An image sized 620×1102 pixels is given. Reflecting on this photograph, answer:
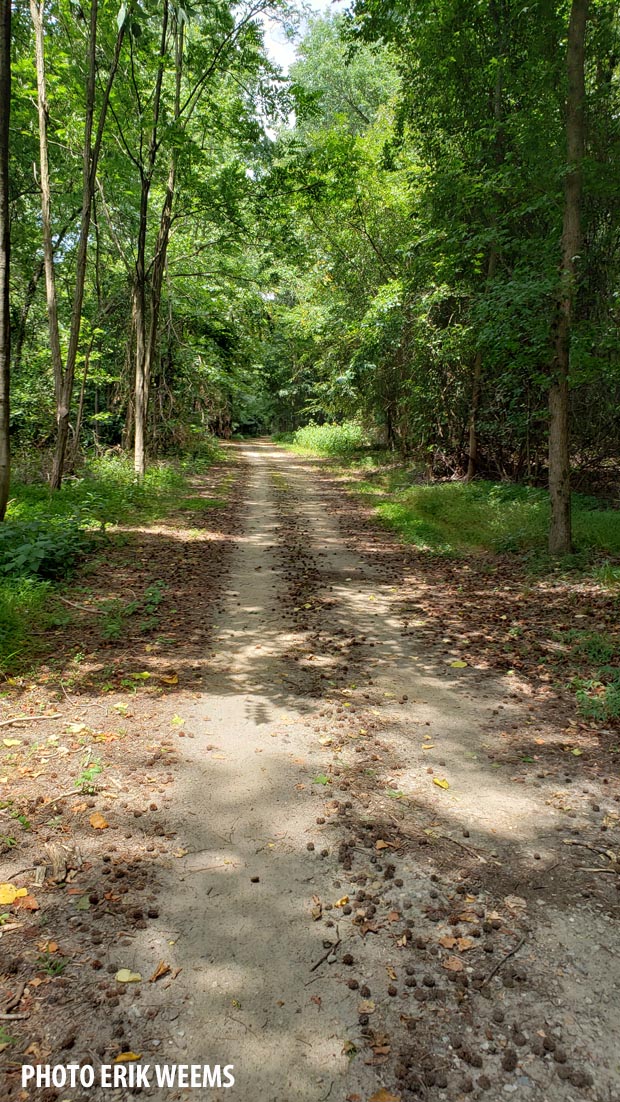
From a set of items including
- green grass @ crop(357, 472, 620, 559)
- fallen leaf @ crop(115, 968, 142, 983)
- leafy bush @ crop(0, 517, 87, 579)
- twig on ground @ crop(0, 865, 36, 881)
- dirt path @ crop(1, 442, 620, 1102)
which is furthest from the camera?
green grass @ crop(357, 472, 620, 559)

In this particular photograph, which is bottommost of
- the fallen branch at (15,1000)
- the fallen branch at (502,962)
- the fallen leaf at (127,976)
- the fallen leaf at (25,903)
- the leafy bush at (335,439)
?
the fallen branch at (502,962)

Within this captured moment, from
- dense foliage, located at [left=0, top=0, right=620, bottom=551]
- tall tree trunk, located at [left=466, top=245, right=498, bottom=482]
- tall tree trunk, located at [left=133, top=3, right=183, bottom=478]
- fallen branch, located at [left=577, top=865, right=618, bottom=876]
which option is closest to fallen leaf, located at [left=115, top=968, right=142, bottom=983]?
fallen branch, located at [left=577, top=865, right=618, bottom=876]

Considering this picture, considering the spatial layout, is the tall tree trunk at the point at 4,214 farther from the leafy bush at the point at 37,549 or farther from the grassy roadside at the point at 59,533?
the grassy roadside at the point at 59,533

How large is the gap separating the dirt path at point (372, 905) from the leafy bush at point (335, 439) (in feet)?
67.0

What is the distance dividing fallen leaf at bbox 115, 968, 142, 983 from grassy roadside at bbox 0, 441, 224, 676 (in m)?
3.29

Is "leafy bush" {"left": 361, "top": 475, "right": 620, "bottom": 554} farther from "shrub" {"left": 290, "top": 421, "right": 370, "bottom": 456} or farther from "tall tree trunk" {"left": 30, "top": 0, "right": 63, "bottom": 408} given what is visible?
"shrub" {"left": 290, "top": 421, "right": 370, "bottom": 456}

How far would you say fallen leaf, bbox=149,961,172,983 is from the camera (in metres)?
2.50

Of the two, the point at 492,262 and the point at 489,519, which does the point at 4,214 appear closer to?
the point at 489,519

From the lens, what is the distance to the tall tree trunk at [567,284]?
312 inches

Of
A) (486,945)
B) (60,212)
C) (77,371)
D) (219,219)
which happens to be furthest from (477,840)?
(60,212)

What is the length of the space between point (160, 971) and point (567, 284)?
8.46 m

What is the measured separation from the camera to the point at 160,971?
8.28ft

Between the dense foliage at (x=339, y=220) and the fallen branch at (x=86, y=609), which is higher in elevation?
the dense foliage at (x=339, y=220)

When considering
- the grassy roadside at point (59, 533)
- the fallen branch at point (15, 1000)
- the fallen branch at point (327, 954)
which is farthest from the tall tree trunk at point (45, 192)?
the fallen branch at point (327, 954)
